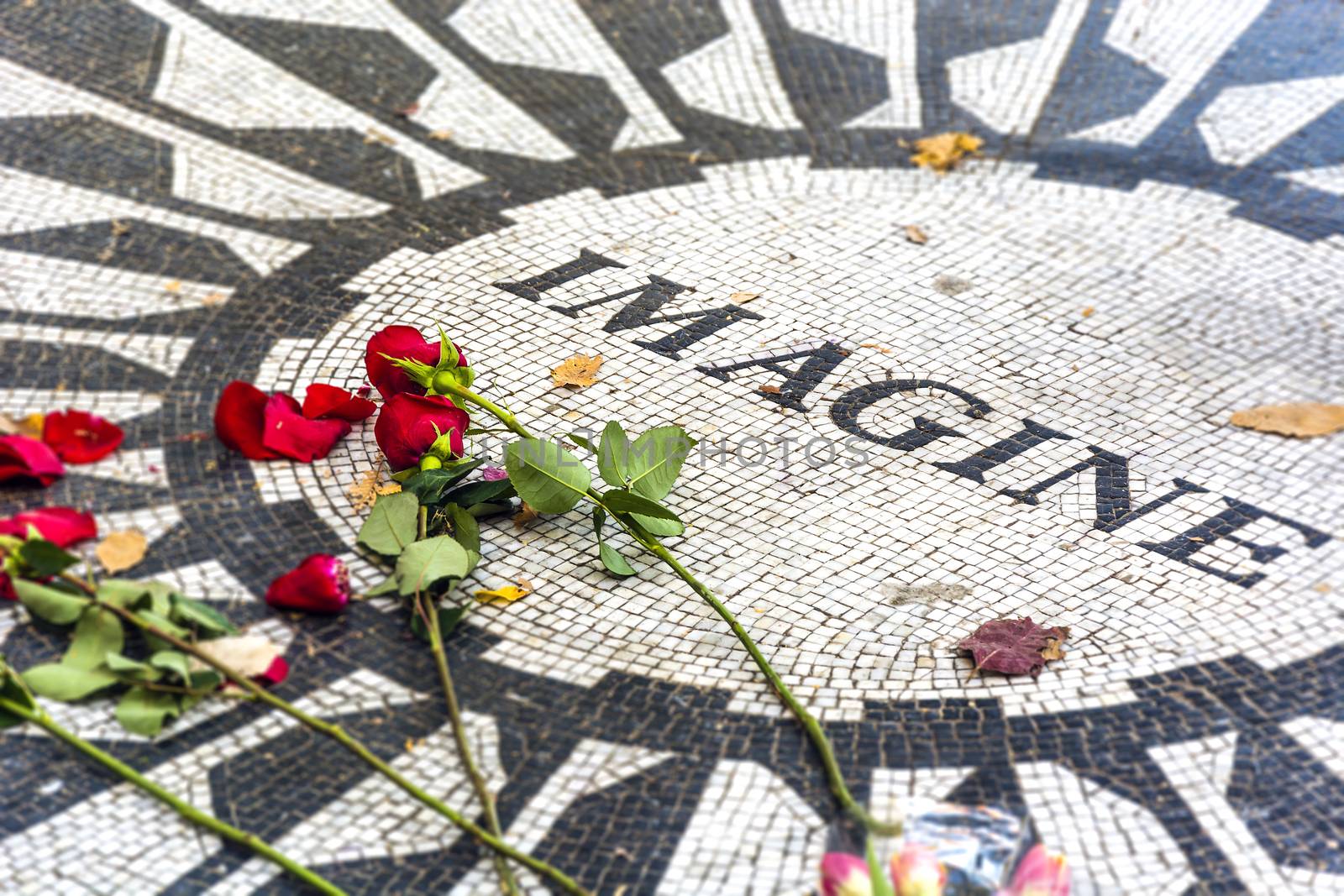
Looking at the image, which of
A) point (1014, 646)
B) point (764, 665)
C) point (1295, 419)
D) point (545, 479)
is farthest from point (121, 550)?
point (1295, 419)

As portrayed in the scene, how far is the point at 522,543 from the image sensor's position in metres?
4.14

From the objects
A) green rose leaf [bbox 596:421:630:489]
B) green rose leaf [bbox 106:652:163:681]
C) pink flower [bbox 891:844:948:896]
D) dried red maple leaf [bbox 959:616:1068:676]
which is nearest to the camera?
pink flower [bbox 891:844:948:896]

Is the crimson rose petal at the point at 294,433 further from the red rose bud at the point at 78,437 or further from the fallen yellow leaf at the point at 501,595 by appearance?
the fallen yellow leaf at the point at 501,595

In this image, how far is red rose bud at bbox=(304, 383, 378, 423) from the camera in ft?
14.5

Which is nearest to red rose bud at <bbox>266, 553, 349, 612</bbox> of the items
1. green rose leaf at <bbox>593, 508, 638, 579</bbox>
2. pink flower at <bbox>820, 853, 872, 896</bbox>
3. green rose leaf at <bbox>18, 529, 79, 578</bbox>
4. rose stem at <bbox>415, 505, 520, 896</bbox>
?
rose stem at <bbox>415, 505, 520, 896</bbox>

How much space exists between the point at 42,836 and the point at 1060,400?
367 centimetres

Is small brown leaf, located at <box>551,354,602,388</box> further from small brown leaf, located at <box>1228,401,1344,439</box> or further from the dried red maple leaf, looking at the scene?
small brown leaf, located at <box>1228,401,1344,439</box>

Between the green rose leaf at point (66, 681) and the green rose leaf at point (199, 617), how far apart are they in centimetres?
24

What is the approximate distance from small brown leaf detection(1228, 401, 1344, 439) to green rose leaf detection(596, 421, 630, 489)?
2.38 meters

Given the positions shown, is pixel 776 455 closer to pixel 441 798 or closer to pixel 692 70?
pixel 441 798

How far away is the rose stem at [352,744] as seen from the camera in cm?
302

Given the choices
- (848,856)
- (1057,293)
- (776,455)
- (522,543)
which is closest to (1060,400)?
(1057,293)

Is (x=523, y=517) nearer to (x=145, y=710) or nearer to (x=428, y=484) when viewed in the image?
(x=428, y=484)

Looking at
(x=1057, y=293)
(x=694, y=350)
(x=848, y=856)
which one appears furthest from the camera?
(x=1057, y=293)
